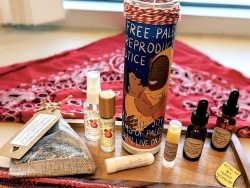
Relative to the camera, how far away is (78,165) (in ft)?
1.66

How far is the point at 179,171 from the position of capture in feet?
1.75

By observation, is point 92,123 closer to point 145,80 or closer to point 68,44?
point 145,80

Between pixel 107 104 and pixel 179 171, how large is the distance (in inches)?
6.6

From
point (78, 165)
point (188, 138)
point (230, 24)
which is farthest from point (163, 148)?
point (230, 24)

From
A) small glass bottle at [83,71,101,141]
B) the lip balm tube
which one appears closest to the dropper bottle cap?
small glass bottle at [83,71,101,141]

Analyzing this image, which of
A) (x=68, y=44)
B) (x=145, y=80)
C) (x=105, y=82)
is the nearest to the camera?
(x=145, y=80)

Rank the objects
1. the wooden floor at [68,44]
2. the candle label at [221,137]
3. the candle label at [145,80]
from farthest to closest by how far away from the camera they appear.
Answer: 1. the wooden floor at [68,44]
2. the candle label at [221,137]
3. the candle label at [145,80]

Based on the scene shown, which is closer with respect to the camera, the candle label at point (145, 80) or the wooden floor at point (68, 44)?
the candle label at point (145, 80)

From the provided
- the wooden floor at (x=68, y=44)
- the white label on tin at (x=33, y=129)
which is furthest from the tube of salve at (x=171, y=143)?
the wooden floor at (x=68, y=44)

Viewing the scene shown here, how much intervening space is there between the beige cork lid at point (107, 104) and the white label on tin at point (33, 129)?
113 millimetres

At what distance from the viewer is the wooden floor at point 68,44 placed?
91cm

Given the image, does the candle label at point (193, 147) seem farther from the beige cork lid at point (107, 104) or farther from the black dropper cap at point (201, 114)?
the beige cork lid at point (107, 104)

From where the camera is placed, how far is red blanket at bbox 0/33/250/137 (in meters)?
0.70

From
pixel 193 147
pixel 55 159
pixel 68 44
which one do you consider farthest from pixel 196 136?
pixel 68 44
